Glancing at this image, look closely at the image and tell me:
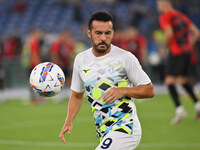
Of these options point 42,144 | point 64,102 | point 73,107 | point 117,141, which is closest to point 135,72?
point 117,141

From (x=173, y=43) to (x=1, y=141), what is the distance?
4.78 m

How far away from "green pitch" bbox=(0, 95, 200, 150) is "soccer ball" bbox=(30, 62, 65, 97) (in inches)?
121

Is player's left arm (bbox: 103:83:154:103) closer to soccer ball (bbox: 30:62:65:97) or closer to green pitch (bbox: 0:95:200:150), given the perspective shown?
soccer ball (bbox: 30:62:65:97)

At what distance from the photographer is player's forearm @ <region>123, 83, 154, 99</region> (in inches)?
185

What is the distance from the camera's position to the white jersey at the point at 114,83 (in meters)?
4.84

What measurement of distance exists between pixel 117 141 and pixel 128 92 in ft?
1.73

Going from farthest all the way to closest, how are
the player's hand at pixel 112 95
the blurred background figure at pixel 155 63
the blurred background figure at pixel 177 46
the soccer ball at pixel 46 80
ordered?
the blurred background figure at pixel 155 63 → the blurred background figure at pixel 177 46 → the soccer ball at pixel 46 80 → the player's hand at pixel 112 95

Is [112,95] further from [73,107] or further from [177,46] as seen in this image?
[177,46]

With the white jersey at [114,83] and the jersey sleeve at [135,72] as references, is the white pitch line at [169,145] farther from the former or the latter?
the jersey sleeve at [135,72]

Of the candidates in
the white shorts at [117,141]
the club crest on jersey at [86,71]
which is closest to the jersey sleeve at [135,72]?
the club crest on jersey at [86,71]

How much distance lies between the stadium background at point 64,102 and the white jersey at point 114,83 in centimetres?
330

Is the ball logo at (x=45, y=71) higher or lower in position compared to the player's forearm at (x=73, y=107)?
higher

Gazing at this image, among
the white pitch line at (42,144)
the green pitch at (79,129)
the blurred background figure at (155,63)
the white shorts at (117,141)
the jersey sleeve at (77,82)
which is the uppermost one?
the jersey sleeve at (77,82)

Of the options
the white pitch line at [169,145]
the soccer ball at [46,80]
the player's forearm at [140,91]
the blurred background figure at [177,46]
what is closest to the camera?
the player's forearm at [140,91]
